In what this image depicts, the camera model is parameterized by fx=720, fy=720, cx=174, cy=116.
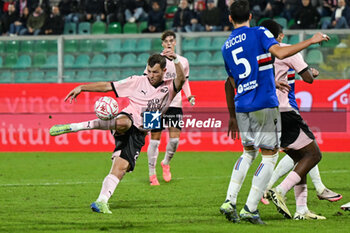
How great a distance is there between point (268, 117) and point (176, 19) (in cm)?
1353

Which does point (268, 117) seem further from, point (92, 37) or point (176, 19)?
point (176, 19)

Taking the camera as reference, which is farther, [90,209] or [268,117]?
[90,209]

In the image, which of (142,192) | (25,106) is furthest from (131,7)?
(142,192)

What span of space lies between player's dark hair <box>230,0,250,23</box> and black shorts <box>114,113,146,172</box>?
2152mm

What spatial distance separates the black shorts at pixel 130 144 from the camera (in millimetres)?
8242

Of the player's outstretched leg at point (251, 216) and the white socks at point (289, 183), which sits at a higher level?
the white socks at point (289, 183)

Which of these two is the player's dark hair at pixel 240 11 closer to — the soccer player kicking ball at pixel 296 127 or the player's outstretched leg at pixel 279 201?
the soccer player kicking ball at pixel 296 127

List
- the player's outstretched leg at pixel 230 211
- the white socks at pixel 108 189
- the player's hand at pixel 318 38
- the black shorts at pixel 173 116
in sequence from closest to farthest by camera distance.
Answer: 1. the player's hand at pixel 318 38
2. the player's outstretched leg at pixel 230 211
3. the white socks at pixel 108 189
4. the black shorts at pixel 173 116

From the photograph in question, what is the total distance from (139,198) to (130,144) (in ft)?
4.35

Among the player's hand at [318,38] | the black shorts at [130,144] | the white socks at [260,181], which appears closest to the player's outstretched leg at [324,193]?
the white socks at [260,181]

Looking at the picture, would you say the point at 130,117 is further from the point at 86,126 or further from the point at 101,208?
the point at 101,208

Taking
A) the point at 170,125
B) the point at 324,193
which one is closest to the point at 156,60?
the point at 324,193

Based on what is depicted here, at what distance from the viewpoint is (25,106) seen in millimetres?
17188

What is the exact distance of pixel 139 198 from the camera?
30.8 feet
